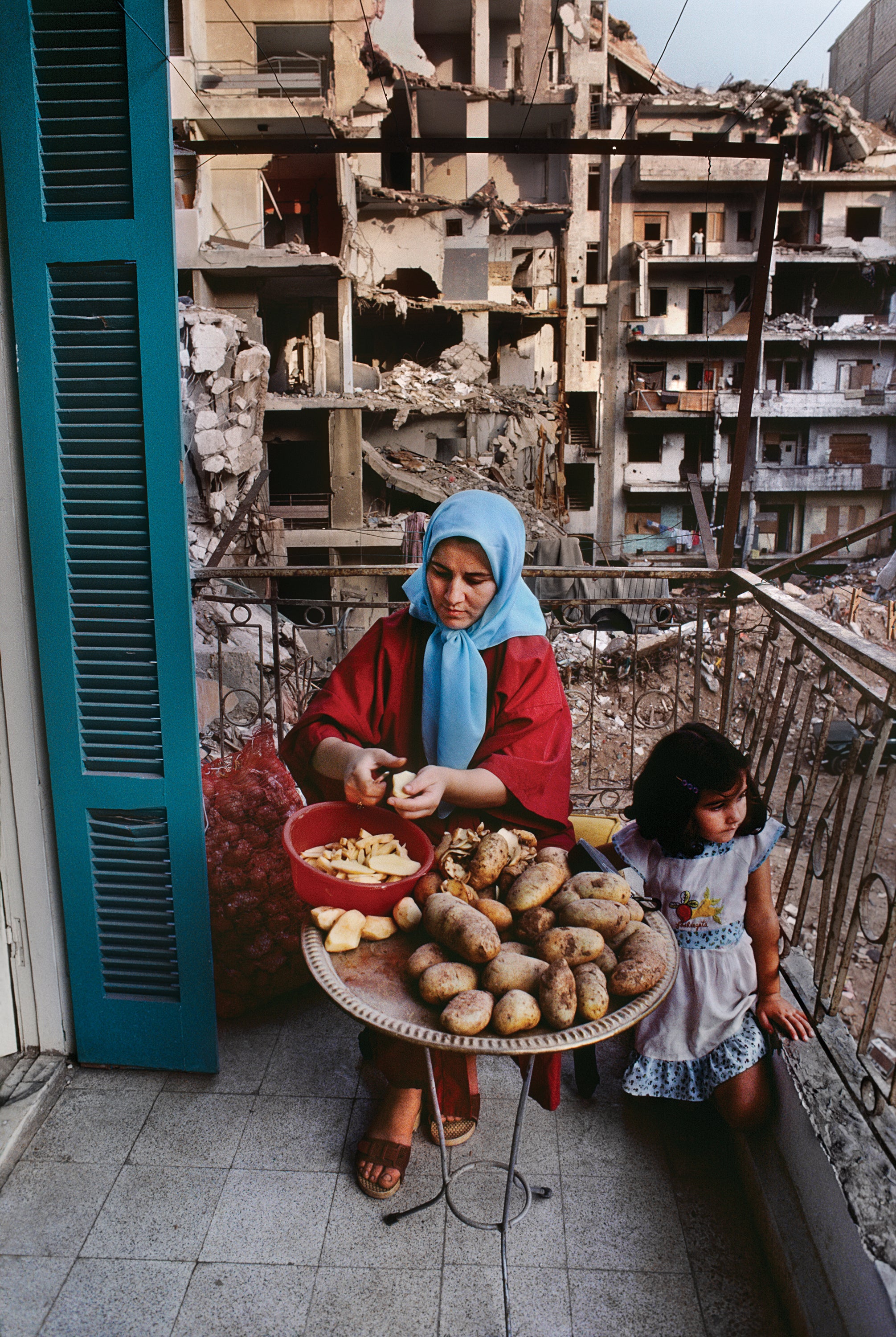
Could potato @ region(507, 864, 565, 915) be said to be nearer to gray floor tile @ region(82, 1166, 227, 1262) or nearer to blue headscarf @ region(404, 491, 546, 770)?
blue headscarf @ region(404, 491, 546, 770)

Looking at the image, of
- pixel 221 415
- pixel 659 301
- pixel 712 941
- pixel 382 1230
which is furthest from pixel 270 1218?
pixel 659 301

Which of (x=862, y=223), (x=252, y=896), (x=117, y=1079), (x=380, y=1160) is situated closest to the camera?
(x=380, y=1160)

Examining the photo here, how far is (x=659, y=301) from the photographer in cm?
2223

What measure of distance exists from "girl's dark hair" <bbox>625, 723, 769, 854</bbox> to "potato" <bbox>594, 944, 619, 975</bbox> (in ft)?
1.51

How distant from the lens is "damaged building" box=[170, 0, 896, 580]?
46.9ft

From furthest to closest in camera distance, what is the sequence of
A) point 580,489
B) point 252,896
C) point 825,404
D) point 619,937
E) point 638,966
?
point 580,489
point 825,404
point 252,896
point 619,937
point 638,966

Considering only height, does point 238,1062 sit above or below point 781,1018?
below

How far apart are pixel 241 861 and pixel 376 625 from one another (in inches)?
35.5

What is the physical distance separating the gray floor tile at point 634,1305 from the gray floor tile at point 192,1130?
879 mm

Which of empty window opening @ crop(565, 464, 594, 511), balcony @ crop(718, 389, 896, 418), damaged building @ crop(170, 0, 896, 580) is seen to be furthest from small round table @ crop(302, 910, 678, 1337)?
balcony @ crop(718, 389, 896, 418)

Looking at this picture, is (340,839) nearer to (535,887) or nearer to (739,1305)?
(535,887)

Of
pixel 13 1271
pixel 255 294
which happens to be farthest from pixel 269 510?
pixel 13 1271

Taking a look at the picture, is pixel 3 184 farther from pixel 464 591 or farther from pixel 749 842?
pixel 749 842

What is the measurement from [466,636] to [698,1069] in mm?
1229
